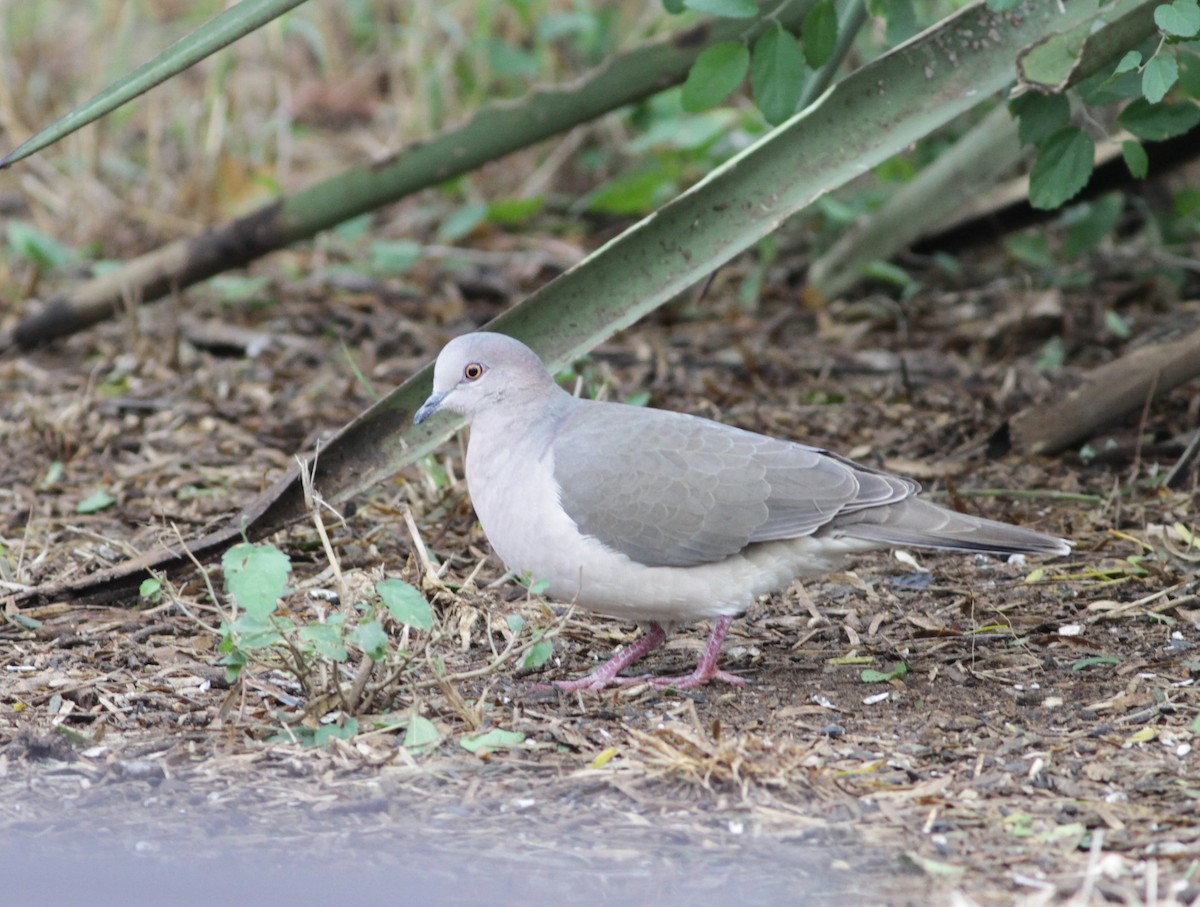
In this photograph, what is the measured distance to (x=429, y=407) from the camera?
391 cm

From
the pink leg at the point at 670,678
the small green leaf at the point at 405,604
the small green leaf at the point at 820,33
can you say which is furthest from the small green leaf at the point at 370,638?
the small green leaf at the point at 820,33

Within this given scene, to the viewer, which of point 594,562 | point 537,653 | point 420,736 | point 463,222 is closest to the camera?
point 420,736

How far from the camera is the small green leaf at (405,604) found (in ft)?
10.1

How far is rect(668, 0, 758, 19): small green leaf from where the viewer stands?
3.78 m

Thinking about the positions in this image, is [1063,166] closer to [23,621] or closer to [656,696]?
[656,696]

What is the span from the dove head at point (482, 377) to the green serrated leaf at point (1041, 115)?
1527mm

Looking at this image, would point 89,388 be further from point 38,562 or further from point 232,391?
point 38,562

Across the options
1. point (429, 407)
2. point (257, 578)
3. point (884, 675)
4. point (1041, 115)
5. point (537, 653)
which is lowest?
point (884, 675)

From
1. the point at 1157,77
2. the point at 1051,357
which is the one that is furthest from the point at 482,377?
the point at 1051,357

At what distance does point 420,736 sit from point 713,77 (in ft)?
6.82

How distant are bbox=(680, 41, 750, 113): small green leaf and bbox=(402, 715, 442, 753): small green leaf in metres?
1.95

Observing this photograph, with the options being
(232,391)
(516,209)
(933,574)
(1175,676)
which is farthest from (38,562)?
(516,209)

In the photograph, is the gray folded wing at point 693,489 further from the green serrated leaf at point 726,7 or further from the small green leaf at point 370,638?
the green serrated leaf at point 726,7

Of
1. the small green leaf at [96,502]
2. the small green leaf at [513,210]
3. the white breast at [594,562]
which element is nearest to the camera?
the white breast at [594,562]
